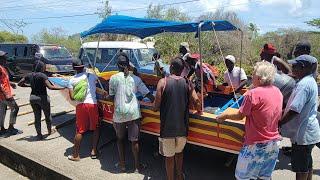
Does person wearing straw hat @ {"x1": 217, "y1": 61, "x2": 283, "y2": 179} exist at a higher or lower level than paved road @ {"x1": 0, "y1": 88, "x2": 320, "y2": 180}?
higher

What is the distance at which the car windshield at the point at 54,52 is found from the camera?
612 inches

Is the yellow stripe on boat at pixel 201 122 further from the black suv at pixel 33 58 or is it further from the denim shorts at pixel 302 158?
the black suv at pixel 33 58

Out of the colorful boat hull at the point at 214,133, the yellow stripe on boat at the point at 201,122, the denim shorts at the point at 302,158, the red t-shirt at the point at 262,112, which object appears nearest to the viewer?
the red t-shirt at the point at 262,112

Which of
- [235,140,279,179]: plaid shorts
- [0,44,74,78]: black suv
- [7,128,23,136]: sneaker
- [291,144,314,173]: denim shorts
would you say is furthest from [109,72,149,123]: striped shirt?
[0,44,74,78]: black suv

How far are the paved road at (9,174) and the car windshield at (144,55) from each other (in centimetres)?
633

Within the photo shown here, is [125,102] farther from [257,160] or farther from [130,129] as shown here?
[257,160]

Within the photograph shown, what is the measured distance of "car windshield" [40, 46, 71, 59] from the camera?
612 inches

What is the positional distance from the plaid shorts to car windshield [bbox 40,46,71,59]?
12843 millimetres

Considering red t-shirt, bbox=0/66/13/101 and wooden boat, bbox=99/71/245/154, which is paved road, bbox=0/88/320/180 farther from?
red t-shirt, bbox=0/66/13/101

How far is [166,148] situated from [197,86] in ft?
6.27

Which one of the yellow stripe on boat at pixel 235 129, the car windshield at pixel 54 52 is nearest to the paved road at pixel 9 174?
the yellow stripe on boat at pixel 235 129

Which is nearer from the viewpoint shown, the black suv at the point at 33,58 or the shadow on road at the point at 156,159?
the shadow on road at the point at 156,159

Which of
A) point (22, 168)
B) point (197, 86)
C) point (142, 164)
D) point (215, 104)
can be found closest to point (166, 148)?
point (142, 164)

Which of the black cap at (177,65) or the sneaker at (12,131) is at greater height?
the black cap at (177,65)
